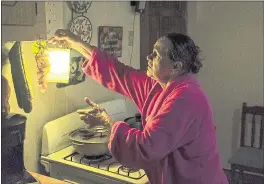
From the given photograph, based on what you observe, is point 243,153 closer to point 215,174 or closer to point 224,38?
point 224,38

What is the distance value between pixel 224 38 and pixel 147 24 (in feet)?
1.92

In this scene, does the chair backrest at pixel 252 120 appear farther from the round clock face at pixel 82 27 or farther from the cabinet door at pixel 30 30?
the cabinet door at pixel 30 30

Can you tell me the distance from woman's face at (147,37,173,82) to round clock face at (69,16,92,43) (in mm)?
495

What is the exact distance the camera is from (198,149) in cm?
89

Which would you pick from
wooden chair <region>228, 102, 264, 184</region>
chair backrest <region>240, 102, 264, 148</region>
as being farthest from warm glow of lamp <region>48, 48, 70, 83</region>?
chair backrest <region>240, 102, 264, 148</region>

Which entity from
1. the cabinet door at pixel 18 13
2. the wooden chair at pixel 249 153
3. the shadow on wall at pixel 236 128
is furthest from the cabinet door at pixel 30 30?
the shadow on wall at pixel 236 128

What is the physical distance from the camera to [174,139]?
83 cm

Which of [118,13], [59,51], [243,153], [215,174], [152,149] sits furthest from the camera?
[243,153]

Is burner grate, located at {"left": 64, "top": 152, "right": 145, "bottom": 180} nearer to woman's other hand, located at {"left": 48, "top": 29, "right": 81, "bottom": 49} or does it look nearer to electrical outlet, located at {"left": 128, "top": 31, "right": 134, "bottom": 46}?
woman's other hand, located at {"left": 48, "top": 29, "right": 81, "bottom": 49}

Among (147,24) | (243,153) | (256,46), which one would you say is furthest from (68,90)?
(256,46)

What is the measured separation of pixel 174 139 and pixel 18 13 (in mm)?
590

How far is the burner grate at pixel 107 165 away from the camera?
1.13m

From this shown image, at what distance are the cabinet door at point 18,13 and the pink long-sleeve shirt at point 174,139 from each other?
1.43 feet

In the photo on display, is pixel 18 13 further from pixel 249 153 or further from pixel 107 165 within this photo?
pixel 249 153
